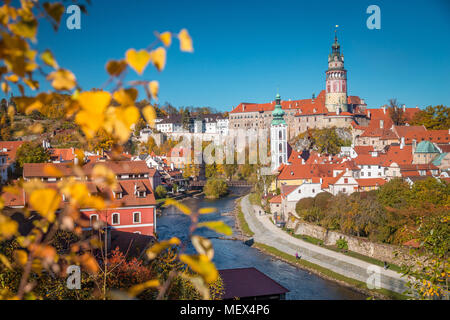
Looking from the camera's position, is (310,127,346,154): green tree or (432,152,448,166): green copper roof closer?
(432,152,448,166): green copper roof

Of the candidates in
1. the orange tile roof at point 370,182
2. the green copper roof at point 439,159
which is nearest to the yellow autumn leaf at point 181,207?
the orange tile roof at point 370,182

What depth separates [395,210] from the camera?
16.8 meters

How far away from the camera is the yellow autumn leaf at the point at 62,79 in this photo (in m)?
0.96

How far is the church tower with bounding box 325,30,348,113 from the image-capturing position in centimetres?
A: 5006

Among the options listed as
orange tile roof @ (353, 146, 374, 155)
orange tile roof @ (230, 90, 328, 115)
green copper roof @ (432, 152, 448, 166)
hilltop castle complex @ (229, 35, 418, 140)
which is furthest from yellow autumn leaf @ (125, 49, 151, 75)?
orange tile roof @ (230, 90, 328, 115)

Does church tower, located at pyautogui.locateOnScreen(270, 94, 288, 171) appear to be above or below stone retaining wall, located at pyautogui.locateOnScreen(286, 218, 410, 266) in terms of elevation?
above

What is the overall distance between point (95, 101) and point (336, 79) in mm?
52739

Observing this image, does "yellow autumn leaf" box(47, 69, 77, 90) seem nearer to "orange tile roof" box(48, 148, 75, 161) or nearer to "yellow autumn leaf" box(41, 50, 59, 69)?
"yellow autumn leaf" box(41, 50, 59, 69)

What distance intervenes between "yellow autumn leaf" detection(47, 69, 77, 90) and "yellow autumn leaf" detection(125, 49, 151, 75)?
0.17 meters

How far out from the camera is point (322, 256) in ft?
55.2

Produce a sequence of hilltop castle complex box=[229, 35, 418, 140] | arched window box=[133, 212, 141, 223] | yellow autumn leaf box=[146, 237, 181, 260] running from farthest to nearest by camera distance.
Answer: hilltop castle complex box=[229, 35, 418, 140]
arched window box=[133, 212, 141, 223]
yellow autumn leaf box=[146, 237, 181, 260]

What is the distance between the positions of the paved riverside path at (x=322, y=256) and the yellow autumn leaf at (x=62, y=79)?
34.3 feet

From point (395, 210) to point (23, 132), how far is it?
17.7 meters
